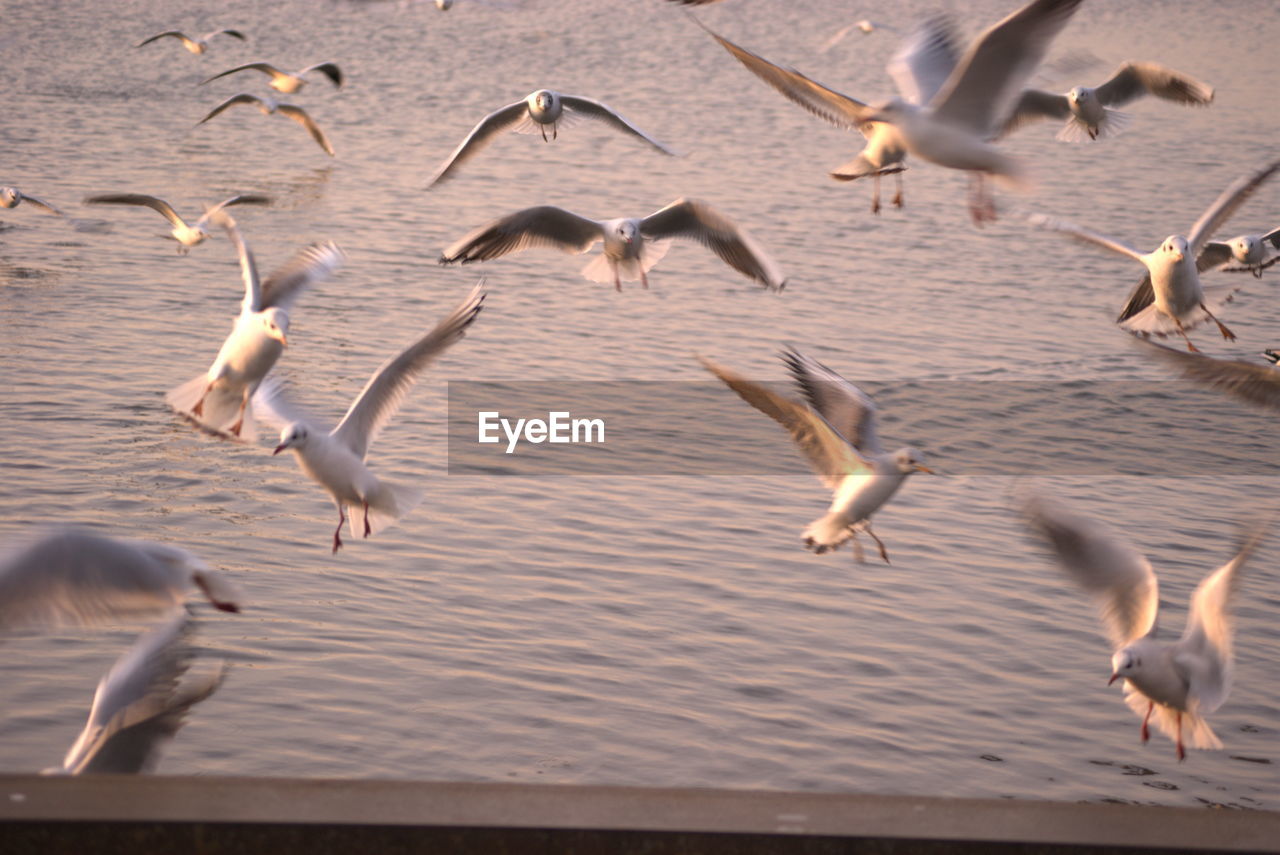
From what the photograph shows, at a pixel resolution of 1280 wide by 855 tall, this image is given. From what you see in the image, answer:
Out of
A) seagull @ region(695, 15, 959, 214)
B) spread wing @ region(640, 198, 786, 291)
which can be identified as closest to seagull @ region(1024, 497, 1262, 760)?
seagull @ region(695, 15, 959, 214)

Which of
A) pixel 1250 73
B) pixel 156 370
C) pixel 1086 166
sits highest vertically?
pixel 1250 73

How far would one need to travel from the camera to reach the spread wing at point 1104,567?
4793 millimetres

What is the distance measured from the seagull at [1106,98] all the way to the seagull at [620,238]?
6.22 ft

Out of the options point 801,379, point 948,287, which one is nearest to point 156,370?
point 801,379

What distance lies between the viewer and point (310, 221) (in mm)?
14516

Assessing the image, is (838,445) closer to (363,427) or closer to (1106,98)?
(363,427)

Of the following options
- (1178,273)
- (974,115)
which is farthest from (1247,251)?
(974,115)

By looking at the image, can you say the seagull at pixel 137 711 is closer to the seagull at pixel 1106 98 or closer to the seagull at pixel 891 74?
the seagull at pixel 891 74

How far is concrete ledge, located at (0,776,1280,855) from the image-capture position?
10.2ft

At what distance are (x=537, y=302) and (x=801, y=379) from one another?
6.23 metres

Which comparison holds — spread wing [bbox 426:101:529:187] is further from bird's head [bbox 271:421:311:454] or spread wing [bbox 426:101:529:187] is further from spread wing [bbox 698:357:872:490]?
spread wing [bbox 698:357:872:490]

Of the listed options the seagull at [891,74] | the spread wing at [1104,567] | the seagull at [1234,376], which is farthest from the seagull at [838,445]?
the seagull at [1234,376]

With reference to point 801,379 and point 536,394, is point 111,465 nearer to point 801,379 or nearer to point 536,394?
point 536,394

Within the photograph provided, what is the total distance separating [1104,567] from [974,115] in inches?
65.2
